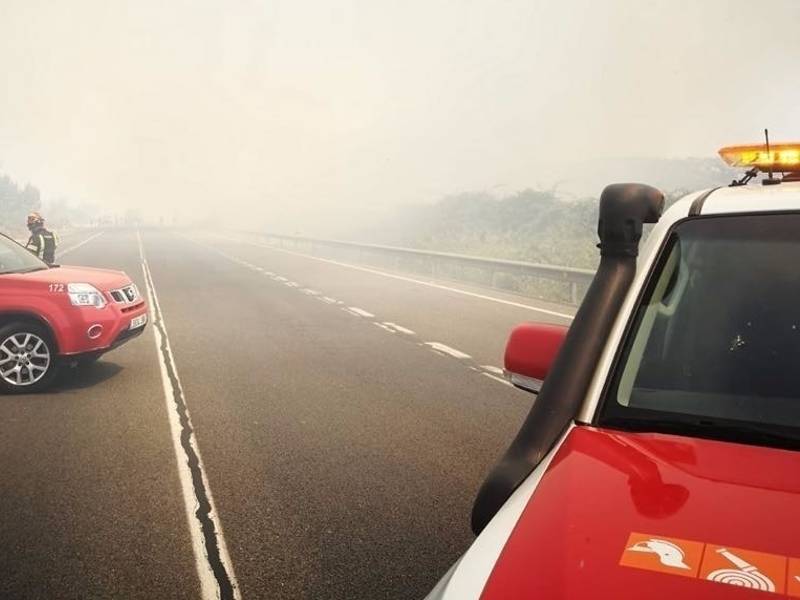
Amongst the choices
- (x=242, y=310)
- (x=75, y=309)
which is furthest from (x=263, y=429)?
(x=242, y=310)

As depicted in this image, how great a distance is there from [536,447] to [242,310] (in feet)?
44.3

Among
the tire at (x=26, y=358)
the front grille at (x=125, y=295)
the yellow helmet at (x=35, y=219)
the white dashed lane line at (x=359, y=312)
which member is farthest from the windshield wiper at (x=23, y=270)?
the yellow helmet at (x=35, y=219)

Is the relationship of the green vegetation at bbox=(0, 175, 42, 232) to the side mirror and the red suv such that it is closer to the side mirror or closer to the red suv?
the red suv

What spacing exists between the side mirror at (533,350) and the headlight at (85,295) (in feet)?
21.3

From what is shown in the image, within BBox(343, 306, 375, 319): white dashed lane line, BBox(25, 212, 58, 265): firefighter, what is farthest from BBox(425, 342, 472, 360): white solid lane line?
BBox(25, 212, 58, 265): firefighter

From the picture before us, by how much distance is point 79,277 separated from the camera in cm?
842

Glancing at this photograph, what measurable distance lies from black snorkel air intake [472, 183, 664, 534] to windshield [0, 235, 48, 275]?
296 inches

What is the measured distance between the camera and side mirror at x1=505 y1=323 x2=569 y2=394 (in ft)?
8.54

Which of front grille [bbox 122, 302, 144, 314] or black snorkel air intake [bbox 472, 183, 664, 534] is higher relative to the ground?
black snorkel air intake [bbox 472, 183, 664, 534]

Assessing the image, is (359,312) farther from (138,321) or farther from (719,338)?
(719,338)

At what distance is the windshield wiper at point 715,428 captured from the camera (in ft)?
6.48

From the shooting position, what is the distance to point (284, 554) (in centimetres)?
399

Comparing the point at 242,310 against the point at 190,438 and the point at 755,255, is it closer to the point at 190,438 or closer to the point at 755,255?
the point at 190,438

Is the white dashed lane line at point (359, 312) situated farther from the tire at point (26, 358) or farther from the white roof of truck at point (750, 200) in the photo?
the white roof of truck at point (750, 200)
